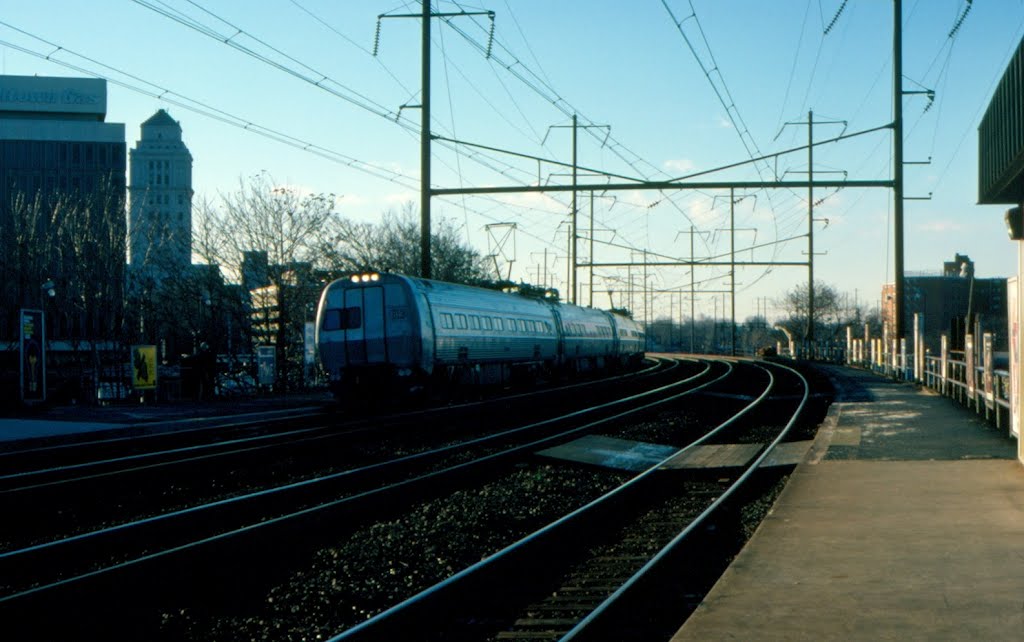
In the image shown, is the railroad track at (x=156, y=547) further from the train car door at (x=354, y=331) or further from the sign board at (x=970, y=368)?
A: the sign board at (x=970, y=368)

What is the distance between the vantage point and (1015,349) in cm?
1276

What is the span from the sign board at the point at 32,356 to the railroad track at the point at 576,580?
1443 cm

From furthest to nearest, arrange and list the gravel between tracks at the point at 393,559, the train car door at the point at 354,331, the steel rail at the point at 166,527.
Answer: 1. the train car door at the point at 354,331
2. the steel rail at the point at 166,527
3. the gravel between tracks at the point at 393,559

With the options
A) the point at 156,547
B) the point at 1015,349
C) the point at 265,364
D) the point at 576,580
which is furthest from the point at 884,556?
the point at 265,364

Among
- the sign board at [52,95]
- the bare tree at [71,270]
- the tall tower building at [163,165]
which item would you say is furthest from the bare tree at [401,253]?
the tall tower building at [163,165]

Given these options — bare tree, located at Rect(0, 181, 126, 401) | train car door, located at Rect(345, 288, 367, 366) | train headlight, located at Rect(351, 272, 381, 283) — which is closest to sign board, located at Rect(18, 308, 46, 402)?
train car door, located at Rect(345, 288, 367, 366)

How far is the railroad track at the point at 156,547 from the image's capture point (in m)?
6.70

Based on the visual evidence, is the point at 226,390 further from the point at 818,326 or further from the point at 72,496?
the point at 818,326

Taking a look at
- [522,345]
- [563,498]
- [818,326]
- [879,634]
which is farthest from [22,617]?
[818,326]

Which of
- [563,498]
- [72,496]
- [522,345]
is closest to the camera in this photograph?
Answer: [72,496]

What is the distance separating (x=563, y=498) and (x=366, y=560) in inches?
156

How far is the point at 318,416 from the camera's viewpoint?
826 inches

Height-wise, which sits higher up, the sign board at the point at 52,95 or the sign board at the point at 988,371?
the sign board at the point at 52,95

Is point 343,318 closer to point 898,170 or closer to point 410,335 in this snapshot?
point 410,335
